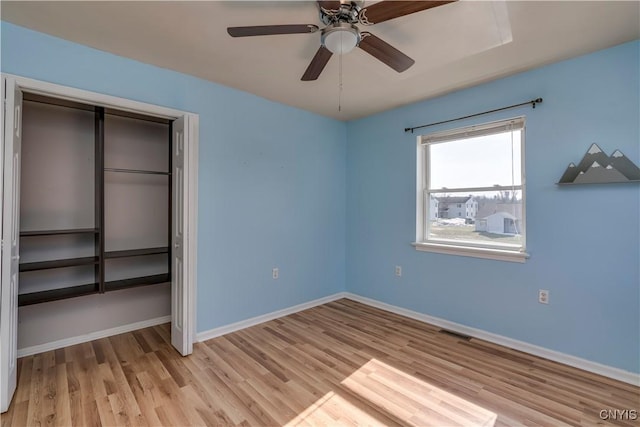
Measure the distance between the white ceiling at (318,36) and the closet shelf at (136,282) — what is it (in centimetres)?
198

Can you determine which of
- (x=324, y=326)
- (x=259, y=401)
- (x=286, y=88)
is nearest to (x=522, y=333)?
(x=324, y=326)

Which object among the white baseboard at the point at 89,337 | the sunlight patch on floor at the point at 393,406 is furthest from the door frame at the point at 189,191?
the sunlight patch on floor at the point at 393,406

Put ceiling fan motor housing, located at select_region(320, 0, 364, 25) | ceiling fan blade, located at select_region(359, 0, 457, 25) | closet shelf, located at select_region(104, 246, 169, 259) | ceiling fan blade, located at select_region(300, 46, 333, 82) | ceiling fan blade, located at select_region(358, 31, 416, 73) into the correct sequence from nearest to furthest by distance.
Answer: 1. ceiling fan blade, located at select_region(359, 0, 457, 25)
2. ceiling fan motor housing, located at select_region(320, 0, 364, 25)
3. ceiling fan blade, located at select_region(358, 31, 416, 73)
4. ceiling fan blade, located at select_region(300, 46, 333, 82)
5. closet shelf, located at select_region(104, 246, 169, 259)

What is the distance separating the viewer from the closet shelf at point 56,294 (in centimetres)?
238

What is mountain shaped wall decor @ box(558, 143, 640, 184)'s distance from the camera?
222cm

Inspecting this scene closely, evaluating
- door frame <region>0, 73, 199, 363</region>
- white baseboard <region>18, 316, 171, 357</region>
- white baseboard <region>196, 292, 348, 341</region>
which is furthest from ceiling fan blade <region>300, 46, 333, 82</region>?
white baseboard <region>18, 316, 171, 357</region>

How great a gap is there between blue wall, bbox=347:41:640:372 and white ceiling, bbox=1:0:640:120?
245 millimetres

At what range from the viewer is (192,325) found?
8.74 ft

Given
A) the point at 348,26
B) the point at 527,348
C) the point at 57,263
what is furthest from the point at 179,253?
the point at 527,348

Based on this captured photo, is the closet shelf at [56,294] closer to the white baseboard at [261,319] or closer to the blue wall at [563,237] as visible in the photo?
the white baseboard at [261,319]

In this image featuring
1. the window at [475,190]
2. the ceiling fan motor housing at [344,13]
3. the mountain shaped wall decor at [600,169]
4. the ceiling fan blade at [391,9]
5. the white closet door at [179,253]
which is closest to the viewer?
the ceiling fan blade at [391,9]

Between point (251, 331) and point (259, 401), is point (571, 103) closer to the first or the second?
point (259, 401)

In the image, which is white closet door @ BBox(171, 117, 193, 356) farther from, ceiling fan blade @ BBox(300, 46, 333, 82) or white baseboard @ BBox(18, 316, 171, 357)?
ceiling fan blade @ BBox(300, 46, 333, 82)

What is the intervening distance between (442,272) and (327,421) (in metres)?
2.04
